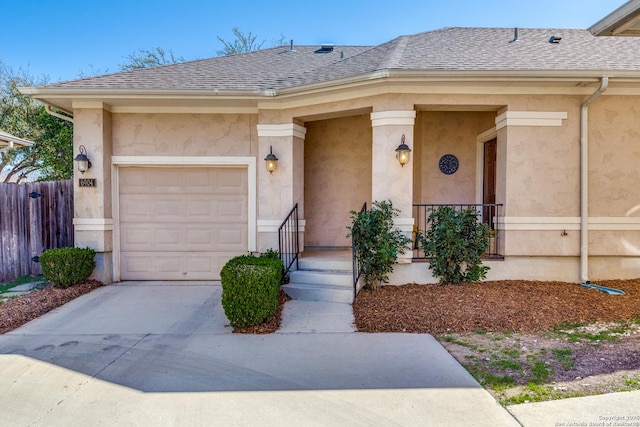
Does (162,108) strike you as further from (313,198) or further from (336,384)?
(336,384)

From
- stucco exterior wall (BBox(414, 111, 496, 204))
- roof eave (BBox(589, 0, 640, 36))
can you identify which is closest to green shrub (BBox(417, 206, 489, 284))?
stucco exterior wall (BBox(414, 111, 496, 204))

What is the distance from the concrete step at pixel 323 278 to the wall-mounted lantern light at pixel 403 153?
1766 mm

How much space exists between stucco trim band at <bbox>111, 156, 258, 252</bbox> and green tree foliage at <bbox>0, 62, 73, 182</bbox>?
6.26 metres

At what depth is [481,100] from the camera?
562cm

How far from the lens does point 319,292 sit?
5301mm

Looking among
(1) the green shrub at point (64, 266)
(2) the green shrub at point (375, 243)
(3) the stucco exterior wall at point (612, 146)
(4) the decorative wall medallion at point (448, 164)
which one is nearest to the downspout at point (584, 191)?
(3) the stucco exterior wall at point (612, 146)

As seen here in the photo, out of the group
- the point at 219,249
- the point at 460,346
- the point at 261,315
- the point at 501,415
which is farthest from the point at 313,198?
the point at 501,415

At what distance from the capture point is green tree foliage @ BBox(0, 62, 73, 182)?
38.0 feet

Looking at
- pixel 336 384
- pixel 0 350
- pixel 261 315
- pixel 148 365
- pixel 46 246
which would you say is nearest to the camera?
pixel 336 384

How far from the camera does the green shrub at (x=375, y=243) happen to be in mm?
5141

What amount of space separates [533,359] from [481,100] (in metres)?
3.71

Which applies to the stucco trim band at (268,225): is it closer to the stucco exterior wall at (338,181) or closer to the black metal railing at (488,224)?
the stucco exterior wall at (338,181)

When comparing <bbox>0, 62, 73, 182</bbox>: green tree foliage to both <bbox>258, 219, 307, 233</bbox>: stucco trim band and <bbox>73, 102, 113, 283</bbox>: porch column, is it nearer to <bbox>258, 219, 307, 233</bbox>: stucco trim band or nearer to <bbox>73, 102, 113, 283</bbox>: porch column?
<bbox>73, 102, 113, 283</bbox>: porch column

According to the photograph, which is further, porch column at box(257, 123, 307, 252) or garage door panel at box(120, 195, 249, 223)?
garage door panel at box(120, 195, 249, 223)
